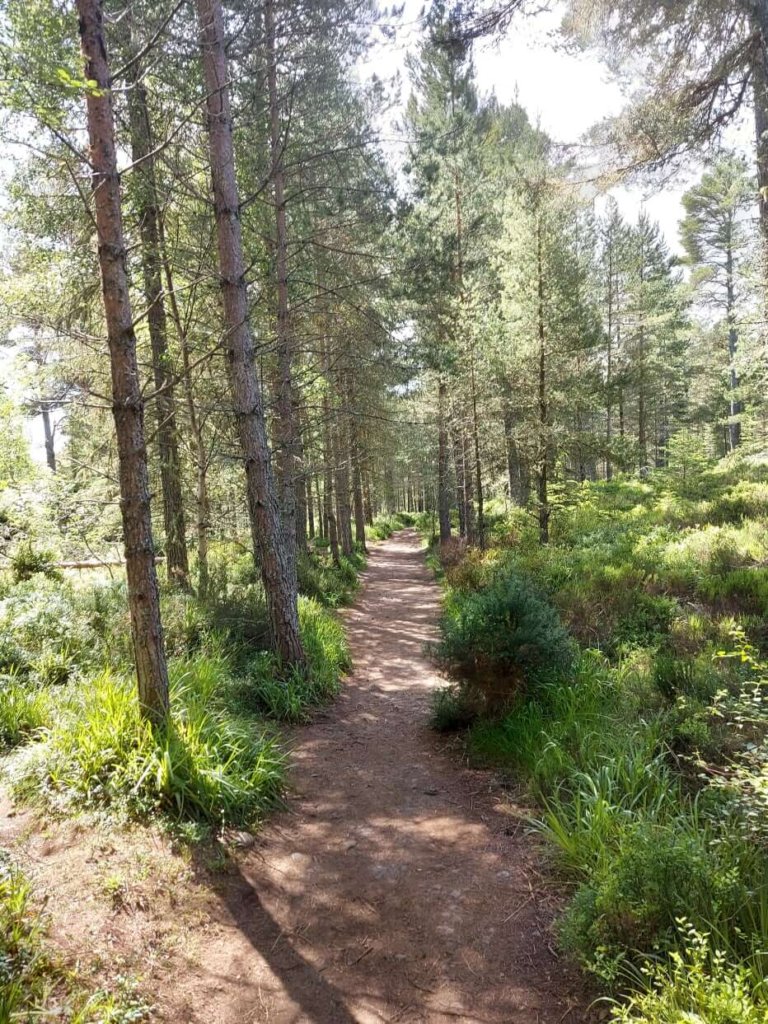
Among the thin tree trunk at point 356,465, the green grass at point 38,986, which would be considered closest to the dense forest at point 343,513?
the green grass at point 38,986

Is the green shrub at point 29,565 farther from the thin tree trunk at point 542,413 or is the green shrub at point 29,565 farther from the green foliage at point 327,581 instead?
the thin tree trunk at point 542,413

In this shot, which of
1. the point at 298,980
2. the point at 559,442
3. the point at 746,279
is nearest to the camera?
the point at 298,980

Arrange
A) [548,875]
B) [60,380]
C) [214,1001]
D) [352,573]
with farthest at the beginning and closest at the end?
[352,573]
[60,380]
[548,875]
[214,1001]

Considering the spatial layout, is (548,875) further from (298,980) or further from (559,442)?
(559,442)

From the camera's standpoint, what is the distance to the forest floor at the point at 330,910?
2607mm

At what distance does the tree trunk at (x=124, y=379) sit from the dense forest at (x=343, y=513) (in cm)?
3

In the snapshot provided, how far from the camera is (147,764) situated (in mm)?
3789

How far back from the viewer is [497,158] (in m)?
18.7

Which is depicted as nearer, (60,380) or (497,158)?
(60,380)

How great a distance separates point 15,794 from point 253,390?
4426mm

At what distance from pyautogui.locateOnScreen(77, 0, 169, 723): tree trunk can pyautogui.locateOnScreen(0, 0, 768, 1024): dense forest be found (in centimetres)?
3

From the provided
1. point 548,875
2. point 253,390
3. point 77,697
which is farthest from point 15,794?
point 253,390

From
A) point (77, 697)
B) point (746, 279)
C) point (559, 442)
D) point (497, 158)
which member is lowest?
point (77, 697)

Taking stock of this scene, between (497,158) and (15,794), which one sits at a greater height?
(497,158)
